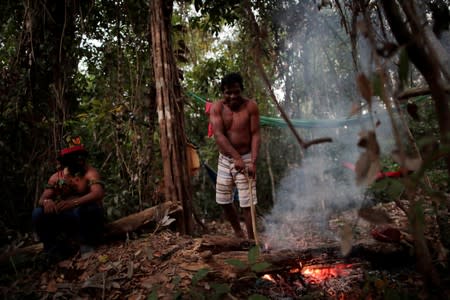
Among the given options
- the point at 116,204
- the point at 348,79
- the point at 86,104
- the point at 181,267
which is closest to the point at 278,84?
the point at 348,79

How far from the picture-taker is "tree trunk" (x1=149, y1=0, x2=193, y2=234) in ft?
10.5

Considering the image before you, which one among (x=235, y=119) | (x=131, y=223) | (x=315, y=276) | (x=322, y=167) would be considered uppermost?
(x=235, y=119)

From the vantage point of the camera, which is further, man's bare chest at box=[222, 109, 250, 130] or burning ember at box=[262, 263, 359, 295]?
man's bare chest at box=[222, 109, 250, 130]

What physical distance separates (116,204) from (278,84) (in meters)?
3.63

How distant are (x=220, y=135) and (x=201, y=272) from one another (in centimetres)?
167

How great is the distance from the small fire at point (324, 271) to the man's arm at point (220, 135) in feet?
3.98

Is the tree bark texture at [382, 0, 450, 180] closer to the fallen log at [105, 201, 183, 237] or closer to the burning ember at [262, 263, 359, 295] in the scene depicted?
the burning ember at [262, 263, 359, 295]

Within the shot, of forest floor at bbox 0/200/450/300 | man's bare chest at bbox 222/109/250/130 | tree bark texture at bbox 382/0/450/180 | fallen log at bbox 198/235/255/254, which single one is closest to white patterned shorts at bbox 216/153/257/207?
man's bare chest at bbox 222/109/250/130

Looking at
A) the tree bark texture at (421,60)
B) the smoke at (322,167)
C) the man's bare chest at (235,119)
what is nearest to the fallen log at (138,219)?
the man's bare chest at (235,119)

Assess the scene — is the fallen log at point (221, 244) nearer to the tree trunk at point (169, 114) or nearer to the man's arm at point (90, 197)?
the tree trunk at point (169, 114)

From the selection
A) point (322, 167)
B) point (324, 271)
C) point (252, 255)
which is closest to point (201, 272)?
point (252, 255)

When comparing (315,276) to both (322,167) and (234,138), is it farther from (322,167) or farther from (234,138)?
(322,167)

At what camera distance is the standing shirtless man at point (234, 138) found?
3453 mm

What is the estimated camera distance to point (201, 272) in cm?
203
